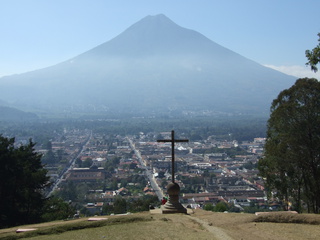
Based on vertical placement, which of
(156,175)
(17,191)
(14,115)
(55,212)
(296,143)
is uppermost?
(14,115)

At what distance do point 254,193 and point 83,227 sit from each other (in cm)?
2034

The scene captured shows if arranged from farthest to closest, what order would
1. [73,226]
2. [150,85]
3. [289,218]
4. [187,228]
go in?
[150,85]
[289,218]
[73,226]
[187,228]

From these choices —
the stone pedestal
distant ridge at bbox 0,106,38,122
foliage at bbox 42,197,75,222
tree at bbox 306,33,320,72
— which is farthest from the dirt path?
distant ridge at bbox 0,106,38,122

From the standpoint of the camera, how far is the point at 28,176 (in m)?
12.2

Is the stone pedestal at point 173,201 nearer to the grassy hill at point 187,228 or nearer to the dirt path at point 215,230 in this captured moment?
the grassy hill at point 187,228

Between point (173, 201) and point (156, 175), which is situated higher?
point (173, 201)

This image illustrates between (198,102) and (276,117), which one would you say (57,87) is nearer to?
(198,102)

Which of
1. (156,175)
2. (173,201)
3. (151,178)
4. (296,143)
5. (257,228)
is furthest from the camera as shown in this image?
(156,175)

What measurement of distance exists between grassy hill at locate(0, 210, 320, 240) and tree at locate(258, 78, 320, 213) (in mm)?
3093

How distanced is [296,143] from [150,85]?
15494cm

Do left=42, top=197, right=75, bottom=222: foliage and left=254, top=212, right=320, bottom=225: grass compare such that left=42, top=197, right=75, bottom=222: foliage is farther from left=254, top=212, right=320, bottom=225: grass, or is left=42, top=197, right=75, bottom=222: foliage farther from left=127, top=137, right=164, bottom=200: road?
left=127, top=137, right=164, bottom=200: road

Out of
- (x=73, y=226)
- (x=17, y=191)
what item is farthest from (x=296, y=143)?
(x=17, y=191)

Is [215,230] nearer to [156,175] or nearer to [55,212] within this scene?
[55,212]

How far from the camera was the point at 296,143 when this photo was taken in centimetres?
1016
